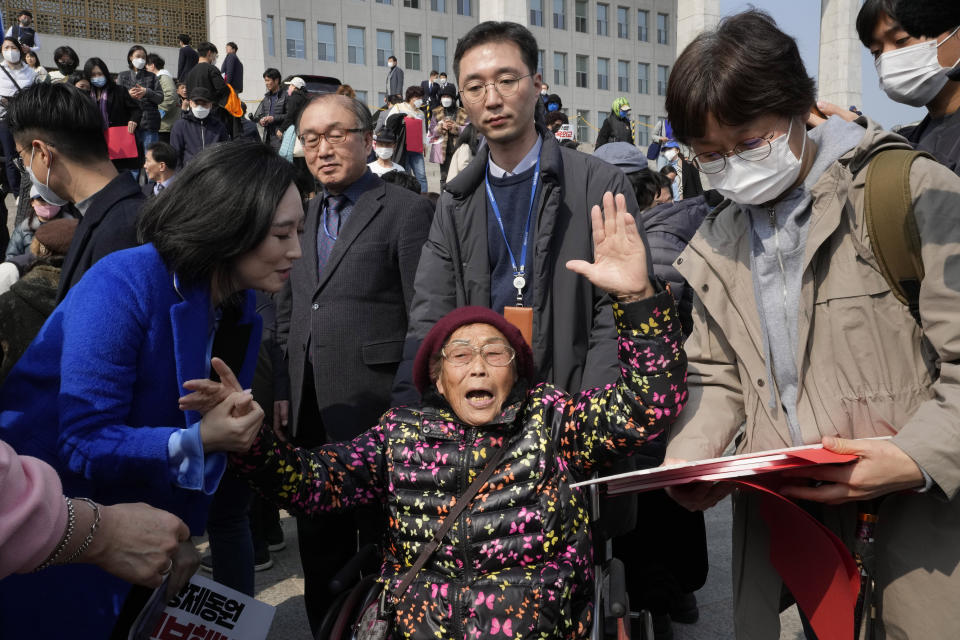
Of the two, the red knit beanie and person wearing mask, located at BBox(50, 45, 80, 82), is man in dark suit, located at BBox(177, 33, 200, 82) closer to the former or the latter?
person wearing mask, located at BBox(50, 45, 80, 82)

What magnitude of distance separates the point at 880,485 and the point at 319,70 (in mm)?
39922

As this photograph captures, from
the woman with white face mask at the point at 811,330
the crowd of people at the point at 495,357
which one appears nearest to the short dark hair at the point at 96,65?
the crowd of people at the point at 495,357

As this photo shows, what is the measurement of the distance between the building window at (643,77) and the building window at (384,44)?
Answer: 15888 mm

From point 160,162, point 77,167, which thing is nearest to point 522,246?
point 77,167

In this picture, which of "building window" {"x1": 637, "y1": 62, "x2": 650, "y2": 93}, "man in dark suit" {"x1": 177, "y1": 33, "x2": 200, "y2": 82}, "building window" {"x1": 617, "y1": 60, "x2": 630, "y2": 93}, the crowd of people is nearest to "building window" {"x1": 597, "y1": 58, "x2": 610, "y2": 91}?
"building window" {"x1": 617, "y1": 60, "x2": 630, "y2": 93}

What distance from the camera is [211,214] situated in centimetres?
225

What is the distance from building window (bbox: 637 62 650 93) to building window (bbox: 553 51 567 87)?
549 cm

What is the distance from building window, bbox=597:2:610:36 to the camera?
47.5m

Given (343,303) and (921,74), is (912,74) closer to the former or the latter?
(921,74)

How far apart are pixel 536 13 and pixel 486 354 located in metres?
46.2

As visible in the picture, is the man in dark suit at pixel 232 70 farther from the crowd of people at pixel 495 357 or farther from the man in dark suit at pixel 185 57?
the crowd of people at pixel 495 357

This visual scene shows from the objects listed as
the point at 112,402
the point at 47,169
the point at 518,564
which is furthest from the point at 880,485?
the point at 47,169

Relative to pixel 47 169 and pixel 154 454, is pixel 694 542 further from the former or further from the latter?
pixel 47 169

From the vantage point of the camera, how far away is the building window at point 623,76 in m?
48.1
